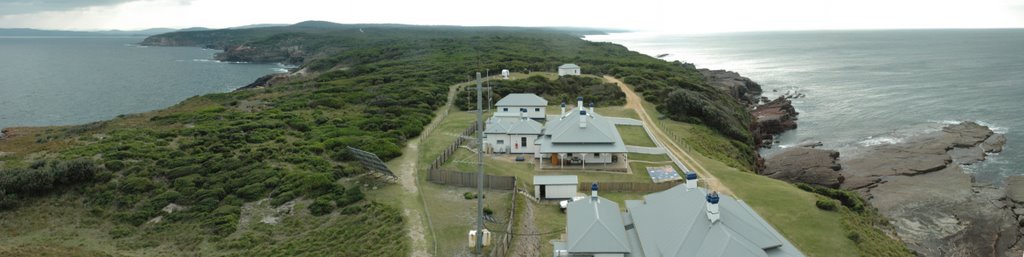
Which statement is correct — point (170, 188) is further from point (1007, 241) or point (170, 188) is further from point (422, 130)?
point (1007, 241)

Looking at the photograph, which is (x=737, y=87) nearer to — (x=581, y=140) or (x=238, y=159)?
(x=581, y=140)

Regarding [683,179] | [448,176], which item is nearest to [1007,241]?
[683,179]

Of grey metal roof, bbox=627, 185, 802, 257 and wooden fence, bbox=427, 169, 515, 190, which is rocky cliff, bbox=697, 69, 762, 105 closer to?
wooden fence, bbox=427, 169, 515, 190

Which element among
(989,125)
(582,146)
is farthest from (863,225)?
(989,125)

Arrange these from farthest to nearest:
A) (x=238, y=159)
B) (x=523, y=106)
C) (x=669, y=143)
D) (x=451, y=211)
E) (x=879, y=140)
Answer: (x=879, y=140) → (x=523, y=106) → (x=669, y=143) → (x=238, y=159) → (x=451, y=211)

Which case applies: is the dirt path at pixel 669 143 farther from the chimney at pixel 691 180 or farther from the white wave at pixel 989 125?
the white wave at pixel 989 125

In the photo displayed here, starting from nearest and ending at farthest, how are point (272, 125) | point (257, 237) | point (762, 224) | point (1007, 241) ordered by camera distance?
point (762, 224) < point (257, 237) < point (1007, 241) < point (272, 125)
